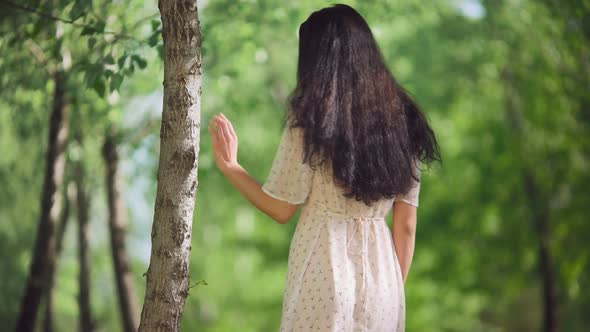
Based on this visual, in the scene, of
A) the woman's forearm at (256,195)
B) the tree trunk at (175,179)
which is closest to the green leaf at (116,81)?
Answer: the tree trunk at (175,179)

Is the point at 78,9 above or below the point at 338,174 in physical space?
above

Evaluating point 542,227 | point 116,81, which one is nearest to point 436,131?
point 542,227

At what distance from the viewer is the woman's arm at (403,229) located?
2.86 m

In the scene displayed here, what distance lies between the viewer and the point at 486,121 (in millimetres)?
11312

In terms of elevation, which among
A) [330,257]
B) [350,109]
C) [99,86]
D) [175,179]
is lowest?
[330,257]

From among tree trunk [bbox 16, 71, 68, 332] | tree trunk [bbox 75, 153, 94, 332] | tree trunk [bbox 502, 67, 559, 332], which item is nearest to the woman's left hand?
tree trunk [bbox 16, 71, 68, 332]

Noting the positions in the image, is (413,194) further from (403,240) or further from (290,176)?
(290,176)

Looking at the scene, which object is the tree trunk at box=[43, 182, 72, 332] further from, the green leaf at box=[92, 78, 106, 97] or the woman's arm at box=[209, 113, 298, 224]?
the woman's arm at box=[209, 113, 298, 224]

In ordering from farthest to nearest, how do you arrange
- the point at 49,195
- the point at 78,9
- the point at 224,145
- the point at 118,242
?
the point at 118,242, the point at 49,195, the point at 78,9, the point at 224,145

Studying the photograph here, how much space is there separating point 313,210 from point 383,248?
0.31 metres

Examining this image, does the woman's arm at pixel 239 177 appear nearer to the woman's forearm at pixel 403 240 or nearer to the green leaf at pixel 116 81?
the woman's forearm at pixel 403 240

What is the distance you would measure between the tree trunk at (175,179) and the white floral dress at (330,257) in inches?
12.2

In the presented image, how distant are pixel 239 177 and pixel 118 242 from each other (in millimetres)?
4026

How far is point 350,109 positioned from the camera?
103 inches
